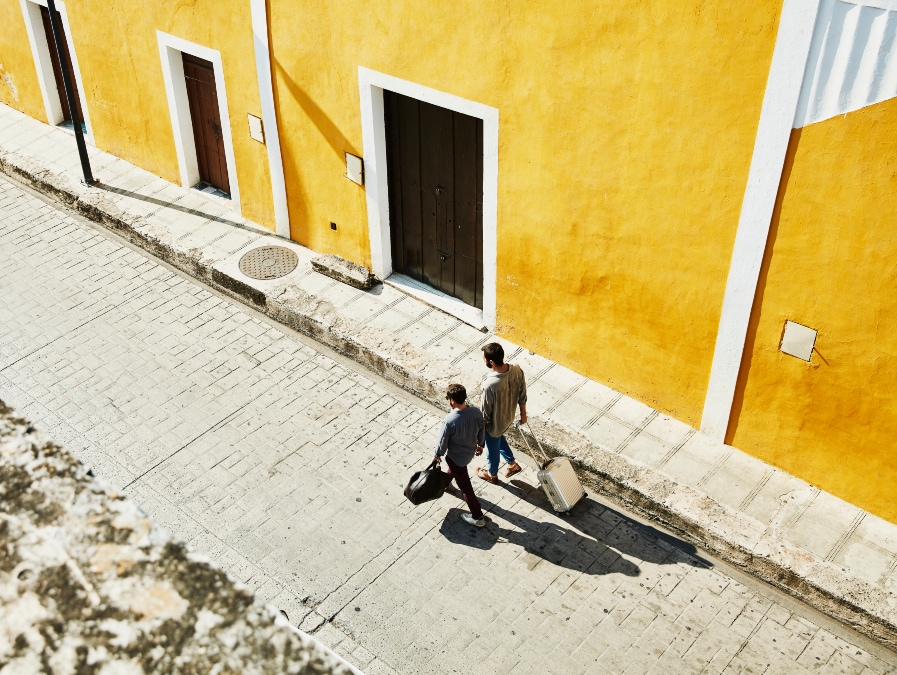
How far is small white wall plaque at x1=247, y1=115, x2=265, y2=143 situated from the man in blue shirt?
495cm

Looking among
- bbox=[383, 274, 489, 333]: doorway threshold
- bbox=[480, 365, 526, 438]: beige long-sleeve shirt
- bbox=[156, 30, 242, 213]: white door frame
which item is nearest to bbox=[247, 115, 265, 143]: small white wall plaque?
bbox=[156, 30, 242, 213]: white door frame

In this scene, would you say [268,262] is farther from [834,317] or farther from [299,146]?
[834,317]

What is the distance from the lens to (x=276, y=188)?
36.0 feet

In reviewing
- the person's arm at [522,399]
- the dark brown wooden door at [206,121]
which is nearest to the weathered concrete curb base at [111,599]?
the person's arm at [522,399]

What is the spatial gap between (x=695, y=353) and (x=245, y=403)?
169 inches

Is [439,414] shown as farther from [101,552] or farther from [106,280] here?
[101,552]

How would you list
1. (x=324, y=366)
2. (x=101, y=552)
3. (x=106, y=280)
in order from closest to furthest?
(x=101, y=552) → (x=324, y=366) → (x=106, y=280)

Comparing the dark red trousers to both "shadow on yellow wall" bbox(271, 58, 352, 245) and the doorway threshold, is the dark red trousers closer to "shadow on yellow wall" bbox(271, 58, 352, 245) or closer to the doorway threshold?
the doorway threshold

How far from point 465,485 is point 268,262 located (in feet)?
15.2

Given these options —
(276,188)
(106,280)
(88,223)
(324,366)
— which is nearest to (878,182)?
(324,366)

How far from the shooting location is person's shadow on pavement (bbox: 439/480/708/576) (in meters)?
7.31

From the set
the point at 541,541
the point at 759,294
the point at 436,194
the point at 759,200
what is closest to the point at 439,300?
the point at 436,194

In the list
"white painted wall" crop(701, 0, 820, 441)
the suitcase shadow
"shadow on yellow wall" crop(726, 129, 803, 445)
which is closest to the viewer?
"white painted wall" crop(701, 0, 820, 441)

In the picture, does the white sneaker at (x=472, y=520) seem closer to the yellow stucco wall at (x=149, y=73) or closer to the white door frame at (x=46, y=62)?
the yellow stucco wall at (x=149, y=73)
